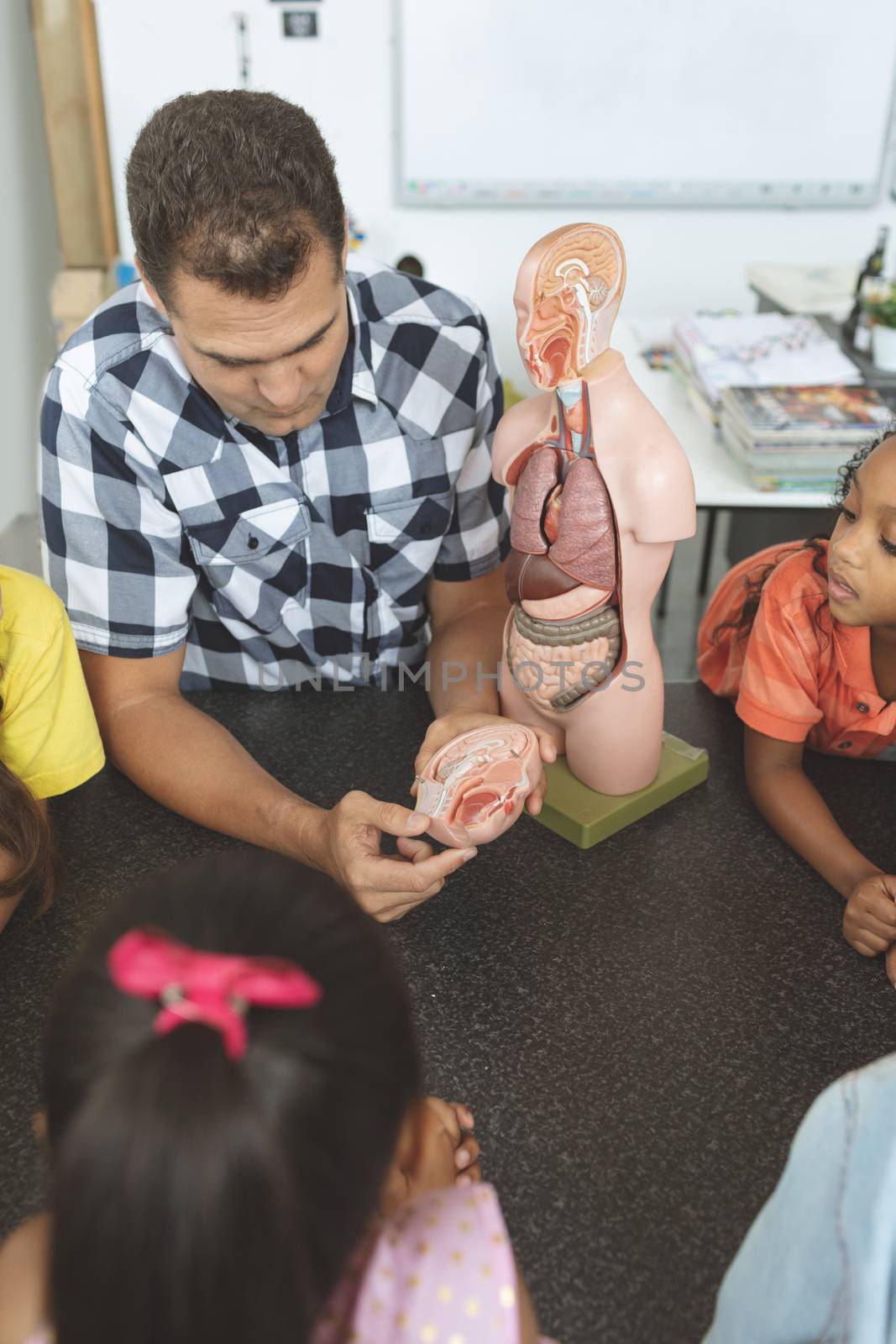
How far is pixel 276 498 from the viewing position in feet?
4.55

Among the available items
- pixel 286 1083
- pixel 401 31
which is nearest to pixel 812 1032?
pixel 286 1083

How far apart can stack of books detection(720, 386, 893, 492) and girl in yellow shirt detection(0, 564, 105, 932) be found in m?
1.29

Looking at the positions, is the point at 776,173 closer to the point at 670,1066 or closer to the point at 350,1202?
the point at 670,1066

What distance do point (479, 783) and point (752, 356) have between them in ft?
5.27

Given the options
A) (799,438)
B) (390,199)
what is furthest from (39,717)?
(390,199)

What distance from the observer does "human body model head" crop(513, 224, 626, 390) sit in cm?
97

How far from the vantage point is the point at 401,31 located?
3311 mm

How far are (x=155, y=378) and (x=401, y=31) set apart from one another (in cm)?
255

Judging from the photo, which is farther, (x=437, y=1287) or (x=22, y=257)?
(x=22, y=257)

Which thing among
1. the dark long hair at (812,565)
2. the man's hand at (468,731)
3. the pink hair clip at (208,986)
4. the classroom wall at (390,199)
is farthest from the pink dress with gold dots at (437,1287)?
the classroom wall at (390,199)

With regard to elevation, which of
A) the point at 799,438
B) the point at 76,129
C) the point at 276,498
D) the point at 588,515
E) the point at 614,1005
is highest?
the point at 76,129

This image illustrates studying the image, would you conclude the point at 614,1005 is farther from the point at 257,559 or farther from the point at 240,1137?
the point at 257,559

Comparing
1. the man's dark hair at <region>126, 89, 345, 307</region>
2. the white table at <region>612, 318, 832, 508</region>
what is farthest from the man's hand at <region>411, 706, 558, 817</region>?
the white table at <region>612, 318, 832, 508</region>

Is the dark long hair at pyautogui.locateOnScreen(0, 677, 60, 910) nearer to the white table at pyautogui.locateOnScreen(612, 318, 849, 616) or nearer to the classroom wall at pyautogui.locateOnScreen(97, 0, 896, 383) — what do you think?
the white table at pyautogui.locateOnScreen(612, 318, 849, 616)
